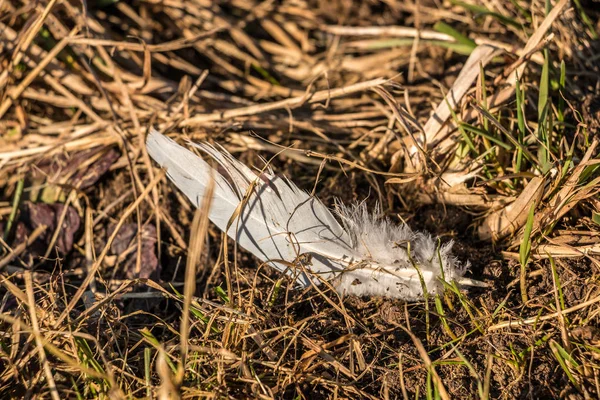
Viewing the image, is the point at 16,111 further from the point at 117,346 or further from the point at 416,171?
the point at 416,171

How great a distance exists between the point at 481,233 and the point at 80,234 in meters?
1.45

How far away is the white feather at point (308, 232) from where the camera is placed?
5.48 feet

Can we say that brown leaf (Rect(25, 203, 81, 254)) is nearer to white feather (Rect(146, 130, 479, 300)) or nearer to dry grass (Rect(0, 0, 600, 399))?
dry grass (Rect(0, 0, 600, 399))

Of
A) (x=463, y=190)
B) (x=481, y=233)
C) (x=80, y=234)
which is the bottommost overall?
(x=80, y=234)

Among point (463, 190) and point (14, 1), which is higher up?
point (14, 1)

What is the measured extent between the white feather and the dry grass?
83mm

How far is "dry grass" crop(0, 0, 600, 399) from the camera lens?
1501mm

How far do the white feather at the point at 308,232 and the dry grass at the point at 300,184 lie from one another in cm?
8

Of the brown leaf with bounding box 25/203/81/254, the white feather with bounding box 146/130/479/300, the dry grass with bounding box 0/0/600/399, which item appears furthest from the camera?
the brown leaf with bounding box 25/203/81/254

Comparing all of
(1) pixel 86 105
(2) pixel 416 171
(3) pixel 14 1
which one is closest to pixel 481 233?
(2) pixel 416 171

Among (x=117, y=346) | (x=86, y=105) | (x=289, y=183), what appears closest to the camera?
(x=117, y=346)

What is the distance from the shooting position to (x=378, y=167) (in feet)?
6.79

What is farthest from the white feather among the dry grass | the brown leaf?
the brown leaf

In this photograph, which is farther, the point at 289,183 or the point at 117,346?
the point at 289,183
